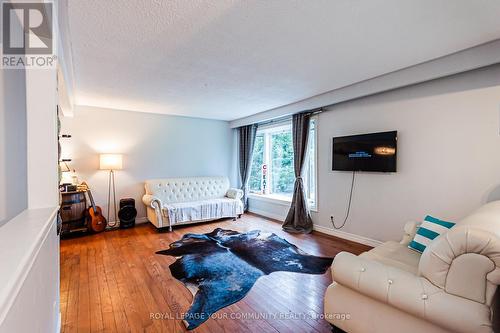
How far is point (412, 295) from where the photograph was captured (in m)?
1.40

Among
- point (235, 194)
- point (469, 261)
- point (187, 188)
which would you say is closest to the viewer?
point (469, 261)

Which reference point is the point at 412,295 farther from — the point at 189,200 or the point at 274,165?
the point at 189,200

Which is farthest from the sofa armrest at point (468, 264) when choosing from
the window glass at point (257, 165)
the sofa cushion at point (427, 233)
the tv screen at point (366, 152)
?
the window glass at point (257, 165)

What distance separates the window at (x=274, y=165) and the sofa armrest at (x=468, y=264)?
10.7 feet

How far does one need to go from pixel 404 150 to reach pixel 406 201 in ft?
2.24

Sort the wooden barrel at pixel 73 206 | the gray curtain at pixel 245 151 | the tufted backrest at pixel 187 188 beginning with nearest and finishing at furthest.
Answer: the wooden barrel at pixel 73 206 < the tufted backrest at pixel 187 188 < the gray curtain at pixel 245 151

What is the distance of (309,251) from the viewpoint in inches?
136

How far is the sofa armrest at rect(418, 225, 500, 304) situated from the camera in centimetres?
124

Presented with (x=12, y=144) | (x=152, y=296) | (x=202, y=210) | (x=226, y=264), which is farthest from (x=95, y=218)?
(x=12, y=144)

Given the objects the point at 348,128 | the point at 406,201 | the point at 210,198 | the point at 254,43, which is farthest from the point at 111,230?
the point at 406,201

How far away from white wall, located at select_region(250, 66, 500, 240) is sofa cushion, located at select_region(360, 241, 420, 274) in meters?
1.06

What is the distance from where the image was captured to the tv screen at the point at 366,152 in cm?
331

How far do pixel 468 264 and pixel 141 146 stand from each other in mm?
5261

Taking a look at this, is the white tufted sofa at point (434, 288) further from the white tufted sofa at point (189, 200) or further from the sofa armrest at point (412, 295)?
the white tufted sofa at point (189, 200)
